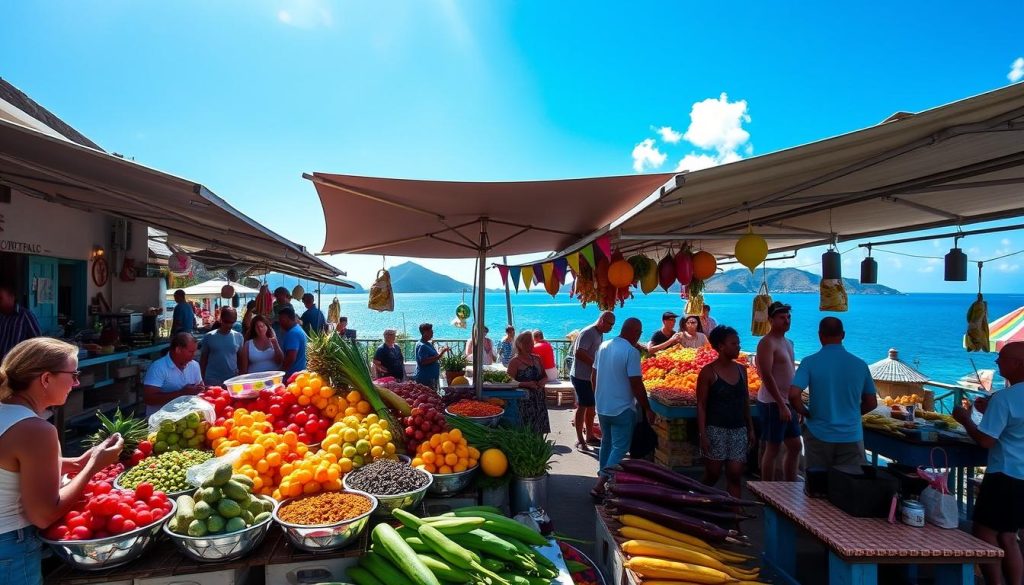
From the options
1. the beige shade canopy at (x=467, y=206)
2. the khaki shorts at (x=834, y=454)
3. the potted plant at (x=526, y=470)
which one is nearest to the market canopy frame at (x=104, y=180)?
the beige shade canopy at (x=467, y=206)

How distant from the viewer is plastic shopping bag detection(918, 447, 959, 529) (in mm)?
2699

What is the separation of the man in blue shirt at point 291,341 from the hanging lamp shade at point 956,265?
7.31 m

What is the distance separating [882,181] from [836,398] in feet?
6.29

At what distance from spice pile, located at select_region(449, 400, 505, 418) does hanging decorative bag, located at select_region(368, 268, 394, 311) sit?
293cm

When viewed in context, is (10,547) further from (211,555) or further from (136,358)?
(136,358)

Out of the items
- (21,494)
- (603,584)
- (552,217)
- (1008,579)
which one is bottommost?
(1008,579)

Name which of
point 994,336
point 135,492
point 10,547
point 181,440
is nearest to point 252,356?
point 181,440

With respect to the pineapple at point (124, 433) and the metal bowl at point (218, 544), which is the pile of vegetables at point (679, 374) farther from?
the pineapple at point (124, 433)

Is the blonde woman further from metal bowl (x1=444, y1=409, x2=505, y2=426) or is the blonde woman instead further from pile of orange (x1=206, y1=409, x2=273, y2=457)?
metal bowl (x1=444, y1=409, x2=505, y2=426)

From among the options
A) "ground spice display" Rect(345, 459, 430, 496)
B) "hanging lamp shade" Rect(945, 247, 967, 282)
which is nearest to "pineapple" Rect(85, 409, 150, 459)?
"ground spice display" Rect(345, 459, 430, 496)

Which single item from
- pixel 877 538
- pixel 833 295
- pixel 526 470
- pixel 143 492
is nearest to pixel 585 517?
pixel 526 470

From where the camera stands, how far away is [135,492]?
2436mm

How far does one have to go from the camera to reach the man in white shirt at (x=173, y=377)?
4.24 m

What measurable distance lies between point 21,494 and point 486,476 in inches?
90.9
